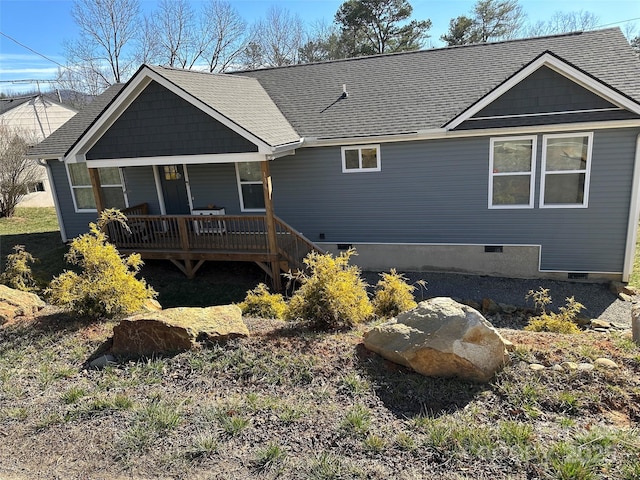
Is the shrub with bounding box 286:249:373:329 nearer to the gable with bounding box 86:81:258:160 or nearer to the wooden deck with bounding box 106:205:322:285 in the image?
the wooden deck with bounding box 106:205:322:285

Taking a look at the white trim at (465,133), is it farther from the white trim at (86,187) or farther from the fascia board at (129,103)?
the white trim at (86,187)

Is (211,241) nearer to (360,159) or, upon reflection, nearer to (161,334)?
(360,159)

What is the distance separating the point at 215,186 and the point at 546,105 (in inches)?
335

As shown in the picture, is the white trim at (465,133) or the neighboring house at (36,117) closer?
A: the white trim at (465,133)

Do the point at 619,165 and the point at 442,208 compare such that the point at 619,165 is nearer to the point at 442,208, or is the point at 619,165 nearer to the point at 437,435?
the point at 442,208

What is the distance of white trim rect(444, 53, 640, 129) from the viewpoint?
838 centimetres

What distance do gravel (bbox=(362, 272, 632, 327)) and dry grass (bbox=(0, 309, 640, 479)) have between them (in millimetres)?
4034

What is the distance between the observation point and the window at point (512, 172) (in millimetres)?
9609

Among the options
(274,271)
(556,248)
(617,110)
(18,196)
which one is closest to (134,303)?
(274,271)

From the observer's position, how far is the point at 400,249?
1112 cm

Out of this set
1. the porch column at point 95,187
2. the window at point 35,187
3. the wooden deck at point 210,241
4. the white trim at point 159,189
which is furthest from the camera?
the window at point 35,187

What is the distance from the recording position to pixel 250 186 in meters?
11.9

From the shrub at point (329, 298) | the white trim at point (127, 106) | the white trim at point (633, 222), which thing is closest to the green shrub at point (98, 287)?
the shrub at point (329, 298)

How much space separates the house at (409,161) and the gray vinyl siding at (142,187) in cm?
5
